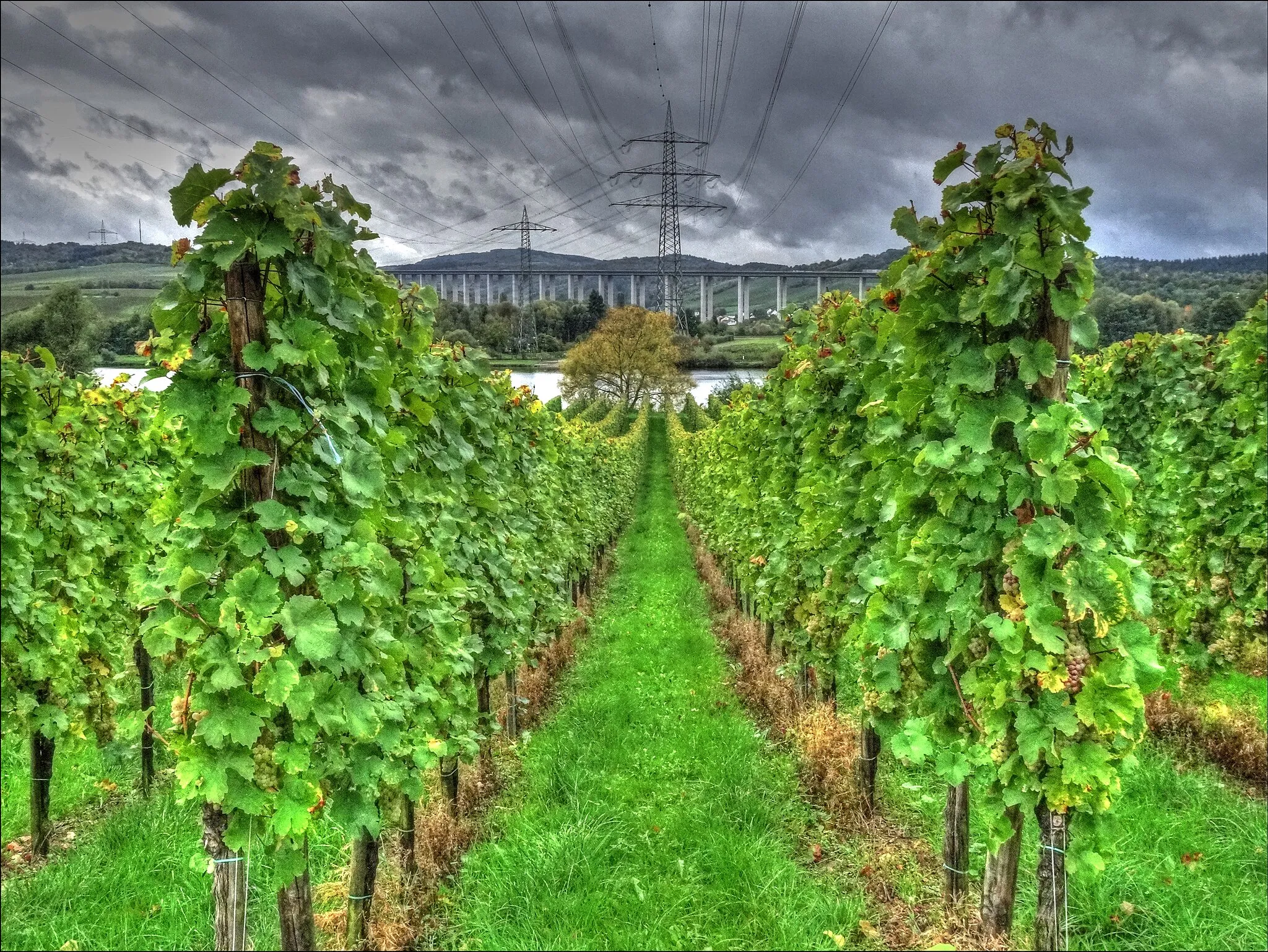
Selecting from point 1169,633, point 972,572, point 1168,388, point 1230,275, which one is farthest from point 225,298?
point 1230,275

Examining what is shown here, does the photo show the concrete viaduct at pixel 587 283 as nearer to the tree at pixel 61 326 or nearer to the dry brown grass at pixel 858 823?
the tree at pixel 61 326

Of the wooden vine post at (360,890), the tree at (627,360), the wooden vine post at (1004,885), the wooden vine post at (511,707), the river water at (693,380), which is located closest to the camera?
the wooden vine post at (1004,885)

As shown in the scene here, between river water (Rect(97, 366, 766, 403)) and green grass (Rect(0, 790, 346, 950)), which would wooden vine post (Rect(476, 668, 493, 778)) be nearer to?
green grass (Rect(0, 790, 346, 950))

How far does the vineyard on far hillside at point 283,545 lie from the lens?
8.99 feet

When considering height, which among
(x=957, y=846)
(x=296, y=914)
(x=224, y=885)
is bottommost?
(x=957, y=846)

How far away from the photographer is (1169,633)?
7.43 meters

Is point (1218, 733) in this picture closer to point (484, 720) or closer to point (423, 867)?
point (484, 720)

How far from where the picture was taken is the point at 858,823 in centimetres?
509

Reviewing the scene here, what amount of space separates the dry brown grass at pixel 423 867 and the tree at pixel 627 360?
5973cm

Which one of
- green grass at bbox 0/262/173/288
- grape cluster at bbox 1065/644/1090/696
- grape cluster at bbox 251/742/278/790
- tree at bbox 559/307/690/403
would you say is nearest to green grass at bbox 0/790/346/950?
grape cluster at bbox 251/742/278/790

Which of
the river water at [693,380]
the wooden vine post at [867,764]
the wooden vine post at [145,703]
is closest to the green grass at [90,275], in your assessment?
the wooden vine post at [145,703]

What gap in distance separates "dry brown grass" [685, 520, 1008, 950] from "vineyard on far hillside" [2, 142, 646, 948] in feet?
8.34

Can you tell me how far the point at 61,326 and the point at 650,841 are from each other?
17.1m

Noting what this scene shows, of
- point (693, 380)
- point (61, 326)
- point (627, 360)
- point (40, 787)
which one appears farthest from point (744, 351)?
point (40, 787)
